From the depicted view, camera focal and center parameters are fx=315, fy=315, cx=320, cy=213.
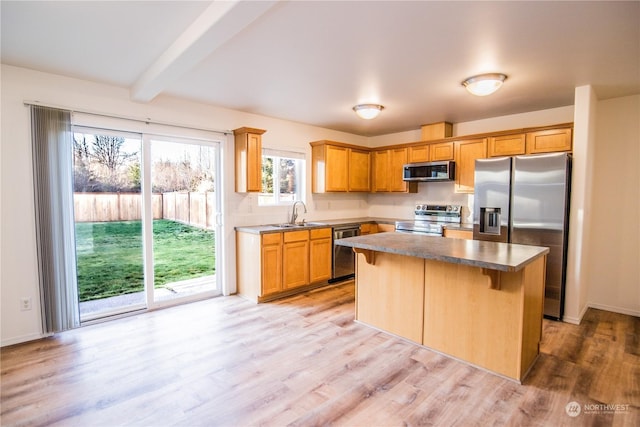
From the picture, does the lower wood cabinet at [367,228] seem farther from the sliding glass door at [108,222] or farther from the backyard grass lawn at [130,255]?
the sliding glass door at [108,222]

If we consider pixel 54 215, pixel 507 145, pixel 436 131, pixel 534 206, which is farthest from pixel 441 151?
pixel 54 215

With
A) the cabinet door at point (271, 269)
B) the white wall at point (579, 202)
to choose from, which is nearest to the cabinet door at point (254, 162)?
the cabinet door at point (271, 269)

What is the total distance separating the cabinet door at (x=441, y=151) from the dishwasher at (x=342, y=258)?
163cm

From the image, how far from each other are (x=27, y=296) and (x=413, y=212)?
522 centimetres

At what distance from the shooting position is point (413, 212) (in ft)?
18.5

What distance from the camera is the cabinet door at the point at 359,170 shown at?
5.56 meters

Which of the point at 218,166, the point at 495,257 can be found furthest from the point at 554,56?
the point at 218,166

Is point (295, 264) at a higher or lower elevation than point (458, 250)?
lower

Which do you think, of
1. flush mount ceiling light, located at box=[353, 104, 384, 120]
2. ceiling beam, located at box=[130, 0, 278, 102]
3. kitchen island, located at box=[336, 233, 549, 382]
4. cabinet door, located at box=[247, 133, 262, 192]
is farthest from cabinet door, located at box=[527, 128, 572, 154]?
ceiling beam, located at box=[130, 0, 278, 102]

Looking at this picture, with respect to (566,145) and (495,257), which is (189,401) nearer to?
(495,257)

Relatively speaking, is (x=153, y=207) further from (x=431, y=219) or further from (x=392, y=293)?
(x=431, y=219)

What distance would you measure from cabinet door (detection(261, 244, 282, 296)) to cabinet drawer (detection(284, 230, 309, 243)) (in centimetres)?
16

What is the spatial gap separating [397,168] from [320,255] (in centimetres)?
209

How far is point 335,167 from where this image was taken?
5.28m
